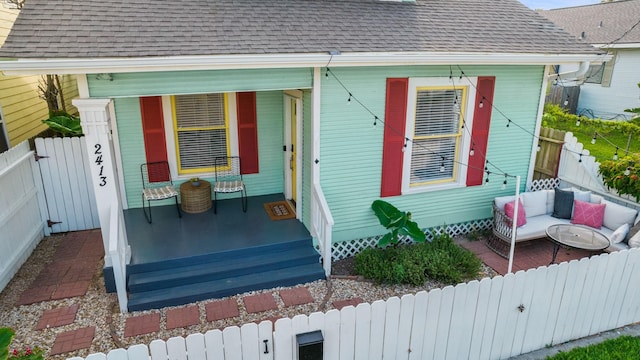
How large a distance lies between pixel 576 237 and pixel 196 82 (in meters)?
6.42

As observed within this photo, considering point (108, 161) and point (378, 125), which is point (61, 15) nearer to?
point (108, 161)

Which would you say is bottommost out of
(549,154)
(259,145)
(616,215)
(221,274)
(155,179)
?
(221,274)

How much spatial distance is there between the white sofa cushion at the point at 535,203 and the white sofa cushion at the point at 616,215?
38.5 inches

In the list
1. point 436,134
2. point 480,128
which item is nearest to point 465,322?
point 436,134

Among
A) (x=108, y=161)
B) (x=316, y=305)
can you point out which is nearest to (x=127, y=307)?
(x=108, y=161)

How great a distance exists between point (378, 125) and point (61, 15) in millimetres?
4919

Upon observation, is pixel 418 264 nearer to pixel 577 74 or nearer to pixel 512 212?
pixel 512 212

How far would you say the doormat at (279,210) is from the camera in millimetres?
7852

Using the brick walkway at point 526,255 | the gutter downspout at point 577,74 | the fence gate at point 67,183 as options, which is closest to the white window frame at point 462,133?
the brick walkway at point 526,255

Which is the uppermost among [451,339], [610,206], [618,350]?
[610,206]

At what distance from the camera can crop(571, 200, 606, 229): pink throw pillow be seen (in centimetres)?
762

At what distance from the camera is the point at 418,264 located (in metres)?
6.78

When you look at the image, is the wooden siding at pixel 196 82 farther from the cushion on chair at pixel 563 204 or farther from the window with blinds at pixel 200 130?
the cushion on chair at pixel 563 204

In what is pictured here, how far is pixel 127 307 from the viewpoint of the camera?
5828mm
